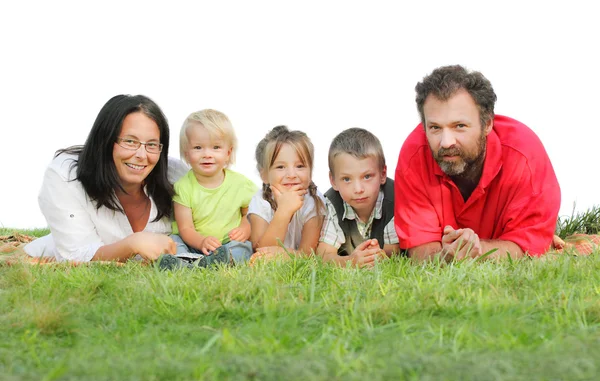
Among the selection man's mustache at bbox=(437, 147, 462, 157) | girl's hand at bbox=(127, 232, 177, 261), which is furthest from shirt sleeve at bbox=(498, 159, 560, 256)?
girl's hand at bbox=(127, 232, 177, 261)

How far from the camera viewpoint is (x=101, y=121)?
5914mm

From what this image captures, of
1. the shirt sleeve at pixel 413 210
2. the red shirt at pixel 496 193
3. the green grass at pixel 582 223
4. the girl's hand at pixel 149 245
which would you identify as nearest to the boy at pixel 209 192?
the girl's hand at pixel 149 245

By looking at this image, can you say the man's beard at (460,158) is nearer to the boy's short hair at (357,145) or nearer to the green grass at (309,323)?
the boy's short hair at (357,145)

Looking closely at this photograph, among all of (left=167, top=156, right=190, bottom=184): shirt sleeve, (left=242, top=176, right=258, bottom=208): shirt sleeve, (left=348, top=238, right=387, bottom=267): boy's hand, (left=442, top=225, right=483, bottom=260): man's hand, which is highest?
(left=167, top=156, right=190, bottom=184): shirt sleeve

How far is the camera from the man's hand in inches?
195

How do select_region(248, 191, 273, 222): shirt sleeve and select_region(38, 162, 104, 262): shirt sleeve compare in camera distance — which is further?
select_region(248, 191, 273, 222): shirt sleeve

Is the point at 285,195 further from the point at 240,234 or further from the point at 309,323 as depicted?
the point at 309,323

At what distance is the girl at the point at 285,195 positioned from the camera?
5965 mm

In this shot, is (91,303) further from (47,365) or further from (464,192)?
(464,192)

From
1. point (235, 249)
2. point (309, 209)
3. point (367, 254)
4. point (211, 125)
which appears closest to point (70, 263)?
point (235, 249)

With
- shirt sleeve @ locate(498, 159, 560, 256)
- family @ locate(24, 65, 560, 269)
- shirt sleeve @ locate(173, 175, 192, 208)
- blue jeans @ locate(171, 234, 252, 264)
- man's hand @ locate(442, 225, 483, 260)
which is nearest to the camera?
man's hand @ locate(442, 225, 483, 260)

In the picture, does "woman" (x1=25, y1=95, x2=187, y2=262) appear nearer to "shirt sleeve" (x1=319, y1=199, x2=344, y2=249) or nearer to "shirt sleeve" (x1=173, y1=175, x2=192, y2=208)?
"shirt sleeve" (x1=173, y1=175, x2=192, y2=208)

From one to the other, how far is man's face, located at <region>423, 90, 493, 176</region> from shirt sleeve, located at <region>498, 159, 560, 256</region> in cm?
54

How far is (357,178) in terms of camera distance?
569cm
